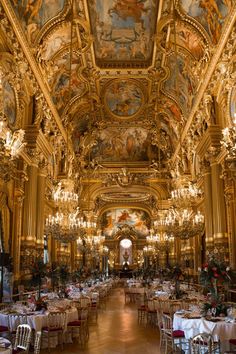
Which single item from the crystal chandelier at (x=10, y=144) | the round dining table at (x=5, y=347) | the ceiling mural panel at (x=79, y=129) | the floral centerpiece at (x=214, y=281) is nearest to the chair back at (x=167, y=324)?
the floral centerpiece at (x=214, y=281)

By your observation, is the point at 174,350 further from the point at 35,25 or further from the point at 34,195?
the point at 35,25

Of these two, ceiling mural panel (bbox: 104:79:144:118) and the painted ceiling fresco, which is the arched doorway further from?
the painted ceiling fresco

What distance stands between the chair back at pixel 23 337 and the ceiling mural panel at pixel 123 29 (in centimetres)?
1065

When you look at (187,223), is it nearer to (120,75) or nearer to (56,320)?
(56,320)

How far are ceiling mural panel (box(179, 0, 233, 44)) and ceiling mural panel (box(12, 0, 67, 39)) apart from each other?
13.1ft

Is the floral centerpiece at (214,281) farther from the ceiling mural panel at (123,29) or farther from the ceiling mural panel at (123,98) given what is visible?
the ceiling mural panel at (123,98)

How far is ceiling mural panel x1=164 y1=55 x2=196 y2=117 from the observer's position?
1531cm

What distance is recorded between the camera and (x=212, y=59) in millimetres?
12500

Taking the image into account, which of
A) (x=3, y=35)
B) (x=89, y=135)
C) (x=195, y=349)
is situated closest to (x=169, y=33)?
(x=3, y=35)

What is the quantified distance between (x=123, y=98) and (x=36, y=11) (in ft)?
27.3

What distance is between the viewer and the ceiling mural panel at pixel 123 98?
Answer: 1841 centimetres

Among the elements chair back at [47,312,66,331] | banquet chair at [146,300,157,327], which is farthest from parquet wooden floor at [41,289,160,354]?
chair back at [47,312,66,331]

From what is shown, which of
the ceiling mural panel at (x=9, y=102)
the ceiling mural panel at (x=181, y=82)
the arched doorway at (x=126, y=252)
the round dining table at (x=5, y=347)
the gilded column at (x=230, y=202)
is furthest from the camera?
the arched doorway at (x=126, y=252)

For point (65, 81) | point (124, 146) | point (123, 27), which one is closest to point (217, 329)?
point (123, 27)
